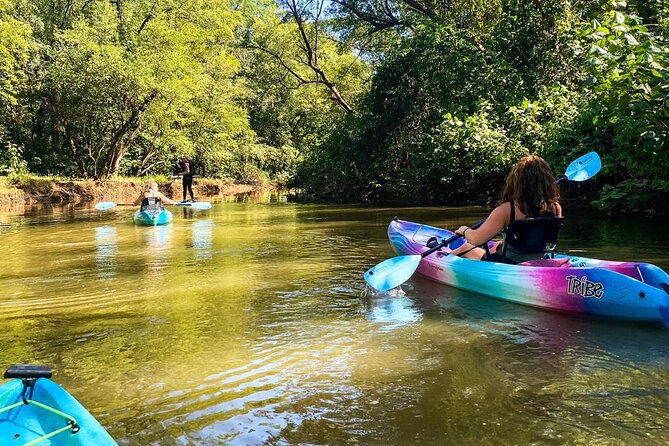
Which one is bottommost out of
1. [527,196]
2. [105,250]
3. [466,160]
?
[105,250]

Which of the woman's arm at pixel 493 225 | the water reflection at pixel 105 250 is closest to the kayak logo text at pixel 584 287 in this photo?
the woman's arm at pixel 493 225

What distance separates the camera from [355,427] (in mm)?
2801

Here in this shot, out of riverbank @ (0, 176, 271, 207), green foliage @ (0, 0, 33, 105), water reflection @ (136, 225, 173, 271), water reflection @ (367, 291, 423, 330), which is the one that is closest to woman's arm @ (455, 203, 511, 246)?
water reflection @ (367, 291, 423, 330)

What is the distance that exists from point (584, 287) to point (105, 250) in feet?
22.6

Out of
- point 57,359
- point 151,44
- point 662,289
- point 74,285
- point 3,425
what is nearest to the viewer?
point 3,425

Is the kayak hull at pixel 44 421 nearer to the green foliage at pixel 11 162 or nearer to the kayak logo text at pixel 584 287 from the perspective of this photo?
the kayak logo text at pixel 584 287

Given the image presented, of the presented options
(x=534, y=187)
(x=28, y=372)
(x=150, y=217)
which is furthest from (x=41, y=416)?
(x=150, y=217)

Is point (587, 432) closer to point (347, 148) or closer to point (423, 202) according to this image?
point (423, 202)

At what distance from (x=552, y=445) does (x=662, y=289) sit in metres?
2.34

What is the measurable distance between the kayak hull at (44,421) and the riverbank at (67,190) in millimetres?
20316

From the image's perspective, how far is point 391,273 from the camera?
5629mm

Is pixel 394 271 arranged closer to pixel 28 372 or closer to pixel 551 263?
pixel 551 263

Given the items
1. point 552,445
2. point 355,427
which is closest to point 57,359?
point 355,427

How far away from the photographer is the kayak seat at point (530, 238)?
4.98 meters
